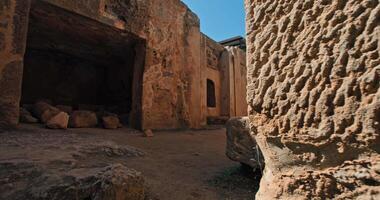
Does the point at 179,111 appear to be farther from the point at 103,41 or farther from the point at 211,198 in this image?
the point at 211,198

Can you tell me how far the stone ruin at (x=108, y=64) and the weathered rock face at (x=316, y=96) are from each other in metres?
3.25

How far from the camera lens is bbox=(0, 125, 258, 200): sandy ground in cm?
167

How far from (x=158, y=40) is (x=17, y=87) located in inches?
110

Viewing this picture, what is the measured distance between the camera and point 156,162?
2396 millimetres

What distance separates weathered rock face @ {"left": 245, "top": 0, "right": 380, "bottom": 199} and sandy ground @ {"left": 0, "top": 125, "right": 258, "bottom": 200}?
3.50ft

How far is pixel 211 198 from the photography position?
5.22ft

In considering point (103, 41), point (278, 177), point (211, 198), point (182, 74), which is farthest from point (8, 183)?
point (182, 74)

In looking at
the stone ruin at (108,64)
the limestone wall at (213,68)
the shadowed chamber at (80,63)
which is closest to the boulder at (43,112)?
the stone ruin at (108,64)

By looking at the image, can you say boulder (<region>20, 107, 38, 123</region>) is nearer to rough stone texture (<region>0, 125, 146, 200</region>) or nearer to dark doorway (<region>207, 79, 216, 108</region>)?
rough stone texture (<region>0, 125, 146, 200</region>)

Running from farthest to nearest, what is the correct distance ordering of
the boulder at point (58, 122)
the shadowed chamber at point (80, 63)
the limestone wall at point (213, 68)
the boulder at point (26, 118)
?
the limestone wall at point (213, 68), the shadowed chamber at point (80, 63), the boulder at point (26, 118), the boulder at point (58, 122)

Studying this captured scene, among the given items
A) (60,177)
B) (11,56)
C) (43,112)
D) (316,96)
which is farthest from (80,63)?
(316,96)

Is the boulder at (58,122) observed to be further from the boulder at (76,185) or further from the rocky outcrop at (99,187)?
the rocky outcrop at (99,187)

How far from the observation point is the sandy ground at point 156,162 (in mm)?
1669

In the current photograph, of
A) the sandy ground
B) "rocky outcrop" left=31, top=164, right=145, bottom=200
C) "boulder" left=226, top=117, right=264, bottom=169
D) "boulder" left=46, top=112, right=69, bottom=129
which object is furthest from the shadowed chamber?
"rocky outcrop" left=31, top=164, right=145, bottom=200
